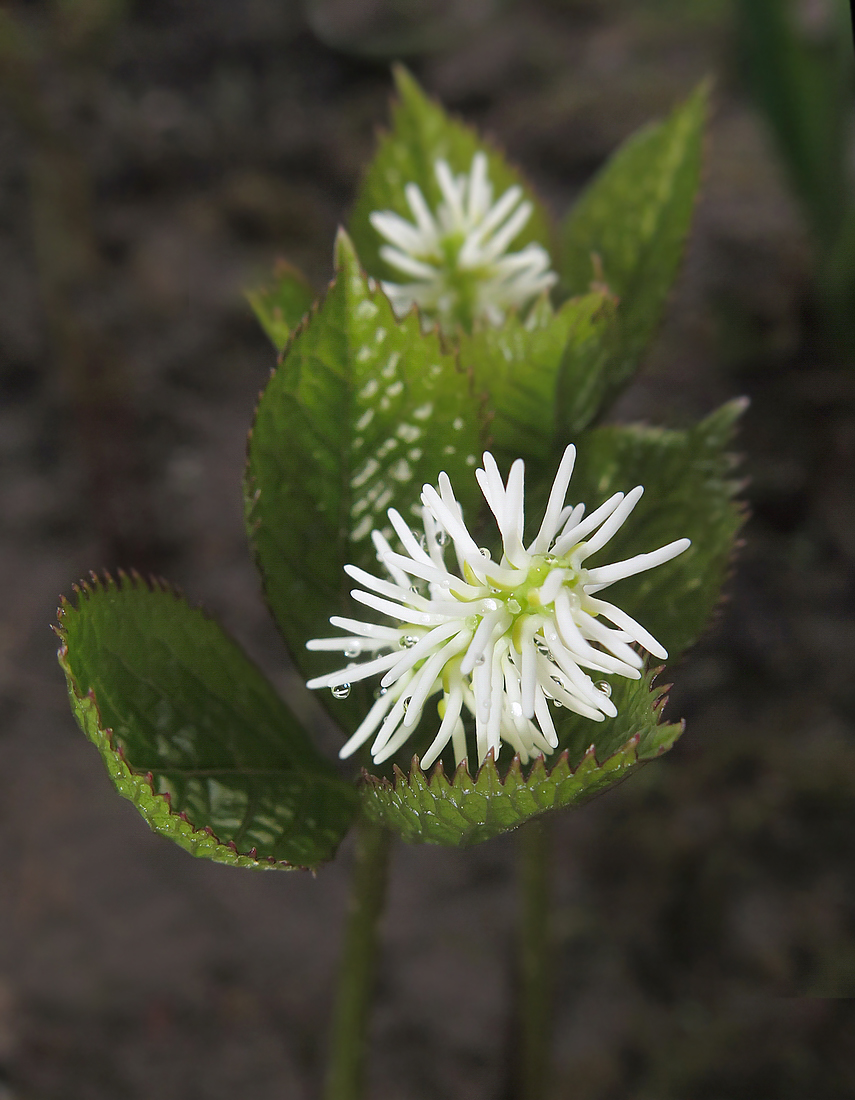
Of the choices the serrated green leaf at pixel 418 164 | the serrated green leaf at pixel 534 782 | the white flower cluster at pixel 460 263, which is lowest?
the serrated green leaf at pixel 534 782

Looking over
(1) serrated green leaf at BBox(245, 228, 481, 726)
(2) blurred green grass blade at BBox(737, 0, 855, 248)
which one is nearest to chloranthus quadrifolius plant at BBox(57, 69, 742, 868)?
(1) serrated green leaf at BBox(245, 228, 481, 726)

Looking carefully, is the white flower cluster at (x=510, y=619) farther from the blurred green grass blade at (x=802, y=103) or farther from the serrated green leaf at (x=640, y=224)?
the blurred green grass blade at (x=802, y=103)

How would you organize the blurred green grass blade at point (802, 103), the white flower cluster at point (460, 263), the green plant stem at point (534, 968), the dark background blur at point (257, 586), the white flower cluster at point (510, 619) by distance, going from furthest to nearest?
the blurred green grass blade at point (802, 103) → the dark background blur at point (257, 586) → the green plant stem at point (534, 968) → the white flower cluster at point (460, 263) → the white flower cluster at point (510, 619)

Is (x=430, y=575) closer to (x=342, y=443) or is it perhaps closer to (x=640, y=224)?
(x=342, y=443)

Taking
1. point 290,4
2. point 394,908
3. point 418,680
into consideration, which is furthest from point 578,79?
point 418,680

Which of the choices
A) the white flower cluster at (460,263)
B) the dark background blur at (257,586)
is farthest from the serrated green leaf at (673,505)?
the dark background blur at (257,586)

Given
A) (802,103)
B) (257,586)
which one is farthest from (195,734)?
(802,103)

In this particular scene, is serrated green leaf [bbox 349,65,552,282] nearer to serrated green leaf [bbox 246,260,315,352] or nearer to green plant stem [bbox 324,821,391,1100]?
serrated green leaf [bbox 246,260,315,352]

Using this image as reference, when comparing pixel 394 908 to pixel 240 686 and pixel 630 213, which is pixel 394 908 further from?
pixel 630 213
